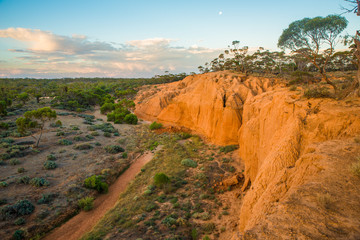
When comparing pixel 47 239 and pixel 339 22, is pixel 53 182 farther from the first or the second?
pixel 339 22

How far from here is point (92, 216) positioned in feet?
44.1

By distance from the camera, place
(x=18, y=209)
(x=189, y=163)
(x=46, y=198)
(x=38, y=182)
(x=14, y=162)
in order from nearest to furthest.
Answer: (x=18, y=209), (x=46, y=198), (x=38, y=182), (x=14, y=162), (x=189, y=163)

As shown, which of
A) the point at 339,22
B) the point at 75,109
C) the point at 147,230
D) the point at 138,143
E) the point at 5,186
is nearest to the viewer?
the point at 147,230

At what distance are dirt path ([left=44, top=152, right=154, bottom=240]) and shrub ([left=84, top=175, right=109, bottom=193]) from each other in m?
0.54

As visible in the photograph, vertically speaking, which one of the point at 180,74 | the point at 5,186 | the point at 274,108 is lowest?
the point at 5,186

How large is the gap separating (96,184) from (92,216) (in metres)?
3.22

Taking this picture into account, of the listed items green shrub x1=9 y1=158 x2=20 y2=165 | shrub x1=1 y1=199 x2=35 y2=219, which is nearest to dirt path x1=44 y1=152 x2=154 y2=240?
shrub x1=1 y1=199 x2=35 y2=219

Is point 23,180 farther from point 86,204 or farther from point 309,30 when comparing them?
point 309,30

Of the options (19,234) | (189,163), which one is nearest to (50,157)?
(19,234)

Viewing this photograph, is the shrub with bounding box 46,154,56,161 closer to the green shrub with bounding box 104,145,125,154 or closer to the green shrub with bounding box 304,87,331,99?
the green shrub with bounding box 104,145,125,154

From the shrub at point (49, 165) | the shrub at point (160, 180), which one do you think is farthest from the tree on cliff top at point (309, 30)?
the shrub at point (49, 165)

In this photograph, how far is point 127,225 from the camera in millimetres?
11406

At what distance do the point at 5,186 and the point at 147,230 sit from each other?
13.2 meters

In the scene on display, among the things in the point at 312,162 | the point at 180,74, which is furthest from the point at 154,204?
the point at 180,74
